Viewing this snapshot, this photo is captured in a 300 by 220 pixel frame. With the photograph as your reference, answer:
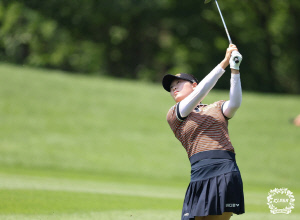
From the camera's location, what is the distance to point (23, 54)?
145ft

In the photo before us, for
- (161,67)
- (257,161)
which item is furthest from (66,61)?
(257,161)

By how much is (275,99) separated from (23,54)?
23.3 metres

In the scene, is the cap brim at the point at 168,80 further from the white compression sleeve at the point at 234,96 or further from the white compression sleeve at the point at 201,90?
the white compression sleeve at the point at 234,96

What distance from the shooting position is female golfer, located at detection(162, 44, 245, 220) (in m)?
4.20

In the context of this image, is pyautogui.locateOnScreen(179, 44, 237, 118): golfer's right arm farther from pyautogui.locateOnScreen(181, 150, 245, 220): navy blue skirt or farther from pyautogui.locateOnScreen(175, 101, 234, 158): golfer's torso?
pyautogui.locateOnScreen(181, 150, 245, 220): navy blue skirt

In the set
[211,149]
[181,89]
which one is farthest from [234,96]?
[181,89]

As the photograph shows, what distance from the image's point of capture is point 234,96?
420 cm

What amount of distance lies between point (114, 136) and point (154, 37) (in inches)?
910

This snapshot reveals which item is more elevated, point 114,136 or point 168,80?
point 168,80

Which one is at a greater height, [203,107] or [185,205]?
[203,107]

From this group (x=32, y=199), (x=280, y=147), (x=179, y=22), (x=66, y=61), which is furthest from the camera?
(x=66, y=61)

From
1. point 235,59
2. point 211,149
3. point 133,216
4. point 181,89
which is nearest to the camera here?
point 235,59

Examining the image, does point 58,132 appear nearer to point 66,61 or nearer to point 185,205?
point 185,205

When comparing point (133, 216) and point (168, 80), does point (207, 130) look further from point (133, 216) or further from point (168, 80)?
point (133, 216)
